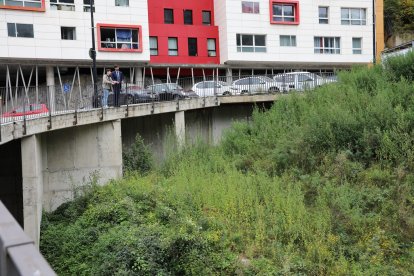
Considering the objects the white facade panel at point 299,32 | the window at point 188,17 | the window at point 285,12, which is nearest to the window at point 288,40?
the white facade panel at point 299,32

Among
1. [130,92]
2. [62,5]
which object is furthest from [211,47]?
[130,92]

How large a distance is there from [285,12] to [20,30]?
21568 millimetres

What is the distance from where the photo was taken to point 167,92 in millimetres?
19750

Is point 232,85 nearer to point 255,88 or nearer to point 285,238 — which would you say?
point 255,88

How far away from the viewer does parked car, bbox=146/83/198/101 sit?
63.5ft

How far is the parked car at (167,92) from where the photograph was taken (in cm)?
1934

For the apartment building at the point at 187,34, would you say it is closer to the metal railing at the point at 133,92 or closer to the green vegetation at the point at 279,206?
the metal railing at the point at 133,92

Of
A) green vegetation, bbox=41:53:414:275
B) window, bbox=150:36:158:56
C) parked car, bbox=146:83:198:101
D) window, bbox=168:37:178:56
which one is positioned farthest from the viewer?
A: window, bbox=168:37:178:56

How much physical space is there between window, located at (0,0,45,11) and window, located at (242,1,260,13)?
15860 mm

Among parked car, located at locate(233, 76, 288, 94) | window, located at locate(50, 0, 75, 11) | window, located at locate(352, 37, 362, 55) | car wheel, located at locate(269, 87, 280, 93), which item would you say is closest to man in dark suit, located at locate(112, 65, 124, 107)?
parked car, located at locate(233, 76, 288, 94)

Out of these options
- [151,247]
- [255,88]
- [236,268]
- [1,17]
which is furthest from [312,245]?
[1,17]

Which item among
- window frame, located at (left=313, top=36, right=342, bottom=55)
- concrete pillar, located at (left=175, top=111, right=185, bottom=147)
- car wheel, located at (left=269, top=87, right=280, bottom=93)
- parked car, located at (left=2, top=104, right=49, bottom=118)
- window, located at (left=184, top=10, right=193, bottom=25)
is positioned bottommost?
concrete pillar, located at (left=175, top=111, right=185, bottom=147)

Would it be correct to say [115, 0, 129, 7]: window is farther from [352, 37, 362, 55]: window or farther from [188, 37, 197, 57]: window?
[352, 37, 362, 55]: window

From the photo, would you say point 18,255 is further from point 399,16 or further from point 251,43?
point 399,16
